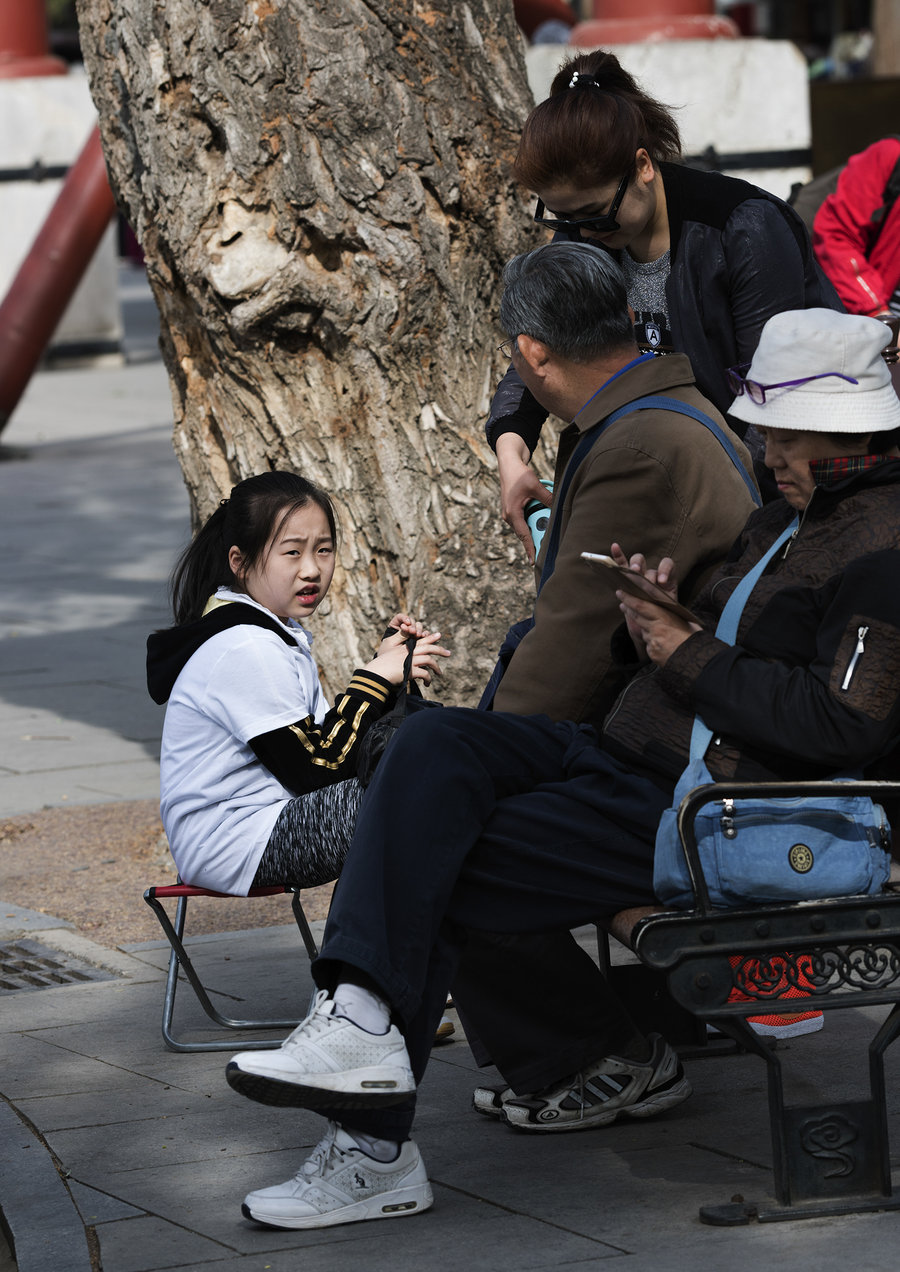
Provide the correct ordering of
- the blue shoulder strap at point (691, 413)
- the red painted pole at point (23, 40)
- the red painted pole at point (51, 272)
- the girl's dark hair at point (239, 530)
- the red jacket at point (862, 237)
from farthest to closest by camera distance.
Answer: the red painted pole at point (23, 40), the red painted pole at point (51, 272), the red jacket at point (862, 237), the girl's dark hair at point (239, 530), the blue shoulder strap at point (691, 413)

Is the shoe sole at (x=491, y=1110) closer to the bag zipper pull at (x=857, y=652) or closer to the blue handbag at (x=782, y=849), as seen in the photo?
the blue handbag at (x=782, y=849)

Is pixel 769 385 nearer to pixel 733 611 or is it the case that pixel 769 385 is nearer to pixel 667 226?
pixel 733 611

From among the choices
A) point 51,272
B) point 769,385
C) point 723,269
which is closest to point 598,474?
point 769,385

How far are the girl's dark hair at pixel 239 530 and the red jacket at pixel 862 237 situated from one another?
11.0 feet

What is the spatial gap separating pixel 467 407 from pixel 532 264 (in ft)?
7.16

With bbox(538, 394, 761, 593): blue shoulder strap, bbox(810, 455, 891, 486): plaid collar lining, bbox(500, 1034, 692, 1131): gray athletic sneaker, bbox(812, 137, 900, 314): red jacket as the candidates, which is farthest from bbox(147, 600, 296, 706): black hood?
bbox(812, 137, 900, 314): red jacket

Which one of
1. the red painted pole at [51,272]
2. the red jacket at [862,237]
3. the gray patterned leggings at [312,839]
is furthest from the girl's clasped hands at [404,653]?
the red painted pole at [51,272]

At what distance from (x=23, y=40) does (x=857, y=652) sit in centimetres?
1908

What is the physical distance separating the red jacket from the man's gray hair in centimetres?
358

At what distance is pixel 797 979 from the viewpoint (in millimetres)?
3164

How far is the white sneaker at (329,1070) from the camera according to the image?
10.2 feet

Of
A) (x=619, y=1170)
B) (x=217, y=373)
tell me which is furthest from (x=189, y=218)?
(x=619, y=1170)

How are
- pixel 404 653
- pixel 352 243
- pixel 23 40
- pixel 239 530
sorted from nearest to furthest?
pixel 404 653, pixel 239 530, pixel 352 243, pixel 23 40

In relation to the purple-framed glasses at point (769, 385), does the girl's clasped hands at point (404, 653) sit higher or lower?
lower
